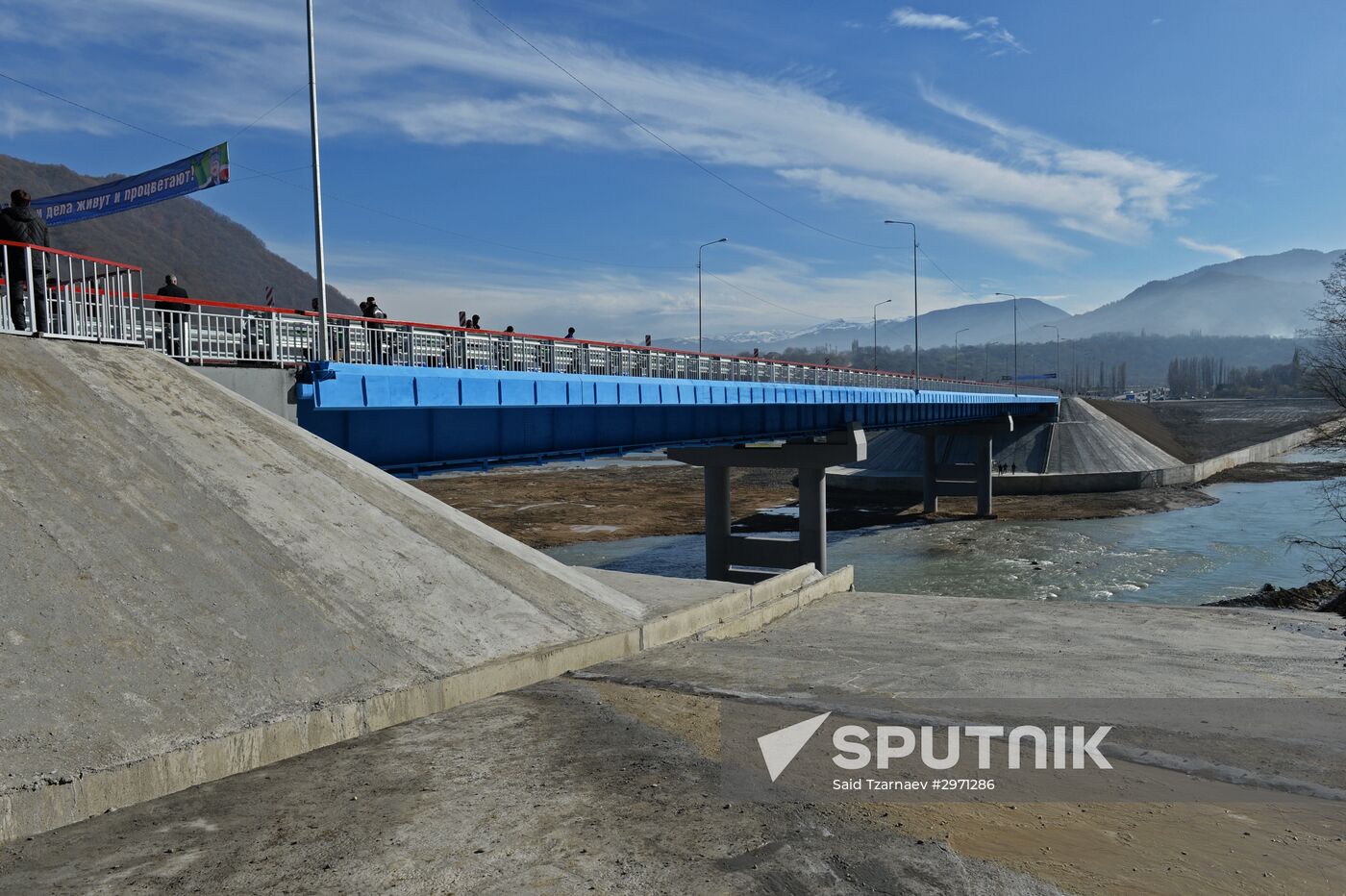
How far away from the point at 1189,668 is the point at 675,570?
26.1 m

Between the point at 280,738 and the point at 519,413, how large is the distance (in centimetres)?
1356

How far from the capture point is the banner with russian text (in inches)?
669

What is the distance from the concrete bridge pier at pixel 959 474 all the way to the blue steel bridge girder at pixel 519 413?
2891cm

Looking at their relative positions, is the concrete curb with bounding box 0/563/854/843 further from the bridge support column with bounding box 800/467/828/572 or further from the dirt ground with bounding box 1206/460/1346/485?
the dirt ground with bounding box 1206/460/1346/485

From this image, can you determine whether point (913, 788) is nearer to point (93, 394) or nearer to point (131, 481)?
point (131, 481)

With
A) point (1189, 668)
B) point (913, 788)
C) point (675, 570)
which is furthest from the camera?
point (675, 570)

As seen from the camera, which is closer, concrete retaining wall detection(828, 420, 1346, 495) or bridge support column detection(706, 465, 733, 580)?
bridge support column detection(706, 465, 733, 580)

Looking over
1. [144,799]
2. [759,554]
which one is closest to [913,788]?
[144,799]

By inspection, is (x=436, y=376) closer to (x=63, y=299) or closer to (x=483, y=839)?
(x=63, y=299)

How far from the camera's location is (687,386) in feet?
90.9

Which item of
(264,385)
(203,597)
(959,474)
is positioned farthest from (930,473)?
(203,597)

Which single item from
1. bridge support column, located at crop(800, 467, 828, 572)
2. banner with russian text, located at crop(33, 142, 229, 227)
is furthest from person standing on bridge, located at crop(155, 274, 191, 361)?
bridge support column, located at crop(800, 467, 828, 572)

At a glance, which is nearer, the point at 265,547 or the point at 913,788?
the point at 913,788

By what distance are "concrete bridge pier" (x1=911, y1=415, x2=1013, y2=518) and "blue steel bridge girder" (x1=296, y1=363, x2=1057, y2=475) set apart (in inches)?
1138
